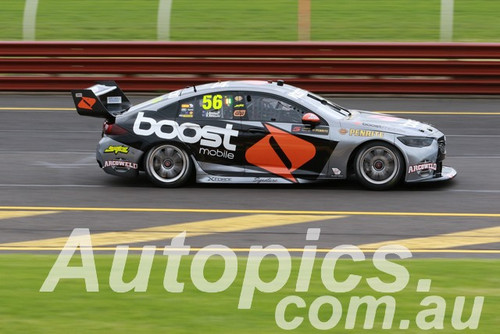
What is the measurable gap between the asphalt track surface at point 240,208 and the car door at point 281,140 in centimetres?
30

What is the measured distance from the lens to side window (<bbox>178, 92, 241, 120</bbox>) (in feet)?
42.8

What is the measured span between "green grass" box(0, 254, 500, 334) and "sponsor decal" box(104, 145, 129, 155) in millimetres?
4379

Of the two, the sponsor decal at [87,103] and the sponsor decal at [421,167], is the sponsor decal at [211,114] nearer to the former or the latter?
the sponsor decal at [87,103]

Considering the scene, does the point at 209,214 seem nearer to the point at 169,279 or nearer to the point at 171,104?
the point at 171,104

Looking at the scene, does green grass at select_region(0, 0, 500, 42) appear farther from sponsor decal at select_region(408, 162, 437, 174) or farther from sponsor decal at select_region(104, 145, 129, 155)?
sponsor decal at select_region(408, 162, 437, 174)

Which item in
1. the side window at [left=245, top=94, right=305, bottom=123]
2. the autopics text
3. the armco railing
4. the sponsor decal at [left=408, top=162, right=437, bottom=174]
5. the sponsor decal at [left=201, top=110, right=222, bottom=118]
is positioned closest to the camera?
the autopics text

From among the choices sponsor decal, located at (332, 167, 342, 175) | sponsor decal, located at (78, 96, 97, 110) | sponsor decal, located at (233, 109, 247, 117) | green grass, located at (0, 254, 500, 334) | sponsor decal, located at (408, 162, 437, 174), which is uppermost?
sponsor decal, located at (78, 96, 97, 110)

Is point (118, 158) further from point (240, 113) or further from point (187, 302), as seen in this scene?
point (187, 302)

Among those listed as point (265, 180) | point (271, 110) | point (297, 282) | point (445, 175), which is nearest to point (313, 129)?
point (271, 110)

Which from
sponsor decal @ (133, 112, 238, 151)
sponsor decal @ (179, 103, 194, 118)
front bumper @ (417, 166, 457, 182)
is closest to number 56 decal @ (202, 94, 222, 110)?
sponsor decal @ (179, 103, 194, 118)

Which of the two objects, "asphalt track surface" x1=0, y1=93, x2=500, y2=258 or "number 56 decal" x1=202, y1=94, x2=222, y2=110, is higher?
"number 56 decal" x1=202, y1=94, x2=222, y2=110

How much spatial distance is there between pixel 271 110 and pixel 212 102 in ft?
2.58

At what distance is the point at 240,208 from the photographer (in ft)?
39.8

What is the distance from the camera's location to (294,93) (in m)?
13.2
